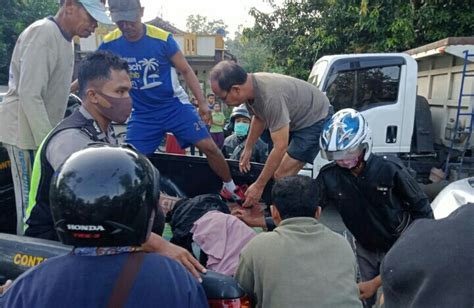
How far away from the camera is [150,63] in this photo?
3.52 meters

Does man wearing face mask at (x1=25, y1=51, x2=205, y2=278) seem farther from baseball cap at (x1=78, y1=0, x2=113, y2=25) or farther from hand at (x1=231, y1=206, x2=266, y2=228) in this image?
hand at (x1=231, y1=206, x2=266, y2=228)

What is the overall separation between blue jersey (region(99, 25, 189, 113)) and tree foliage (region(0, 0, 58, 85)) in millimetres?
11416

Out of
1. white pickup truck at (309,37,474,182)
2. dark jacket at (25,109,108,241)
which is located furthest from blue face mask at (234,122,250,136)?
dark jacket at (25,109,108,241)

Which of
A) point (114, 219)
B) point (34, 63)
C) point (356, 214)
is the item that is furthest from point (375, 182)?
point (34, 63)

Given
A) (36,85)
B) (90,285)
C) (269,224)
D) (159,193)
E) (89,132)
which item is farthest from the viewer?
(269,224)

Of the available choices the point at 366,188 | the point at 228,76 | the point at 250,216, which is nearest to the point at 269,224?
the point at 250,216

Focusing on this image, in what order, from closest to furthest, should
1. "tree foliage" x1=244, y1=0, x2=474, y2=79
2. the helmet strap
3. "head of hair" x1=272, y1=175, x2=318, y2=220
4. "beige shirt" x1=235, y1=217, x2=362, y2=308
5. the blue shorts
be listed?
"beige shirt" x1=235, y1=217, x2=362, y2=308 < "head of hair" x1=272, y1=175, x2=318, y2=220 < the helmet strap < the blue shorts < "tree foliage" x1=244, y1=0, x2=474, y2=79

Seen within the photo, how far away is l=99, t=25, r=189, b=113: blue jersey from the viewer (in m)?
3.51

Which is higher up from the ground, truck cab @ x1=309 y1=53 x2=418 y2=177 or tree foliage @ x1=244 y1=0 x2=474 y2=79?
tree foliage @ x1=244 y1=0 x2=474 y2=79

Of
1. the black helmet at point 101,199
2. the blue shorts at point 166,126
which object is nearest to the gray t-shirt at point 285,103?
the blue shorts at point 166,126

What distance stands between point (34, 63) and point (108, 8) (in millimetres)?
782

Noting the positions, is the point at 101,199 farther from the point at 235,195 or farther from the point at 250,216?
the point at 235,195

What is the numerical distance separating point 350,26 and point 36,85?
1030 cm

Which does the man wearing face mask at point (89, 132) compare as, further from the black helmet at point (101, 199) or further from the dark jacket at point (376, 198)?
the dark jacket at point (376, 198)
